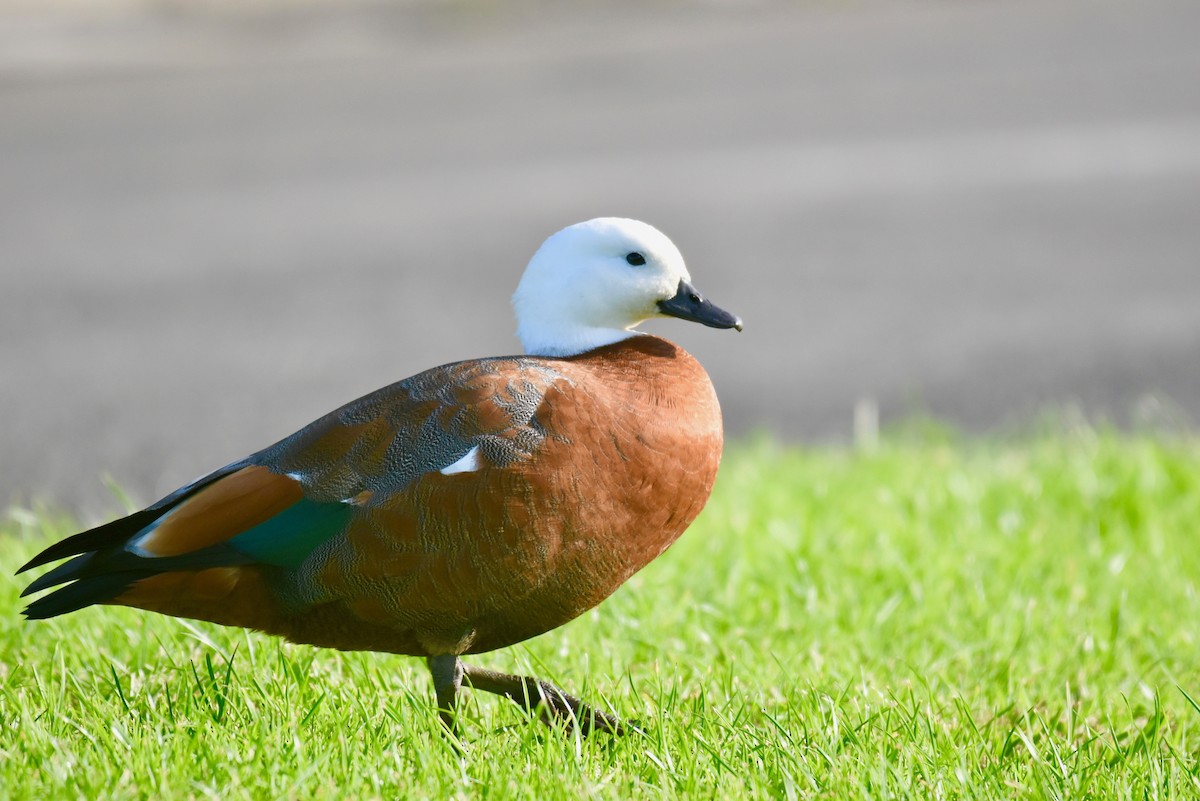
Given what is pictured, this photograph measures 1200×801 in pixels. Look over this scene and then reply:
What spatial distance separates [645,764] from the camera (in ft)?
9.63

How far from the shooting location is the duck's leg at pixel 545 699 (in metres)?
3.08

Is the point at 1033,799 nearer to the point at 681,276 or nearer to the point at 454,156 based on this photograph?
the point at 681,276

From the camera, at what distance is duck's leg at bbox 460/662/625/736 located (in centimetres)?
308

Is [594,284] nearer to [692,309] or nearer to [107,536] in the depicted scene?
[692,309]

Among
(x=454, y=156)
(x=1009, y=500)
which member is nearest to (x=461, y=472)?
(x=1009, y=500)

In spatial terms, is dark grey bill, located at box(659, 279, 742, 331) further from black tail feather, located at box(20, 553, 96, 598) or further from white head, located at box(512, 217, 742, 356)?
black tail feather, located at box(20, 553, 96, 598)

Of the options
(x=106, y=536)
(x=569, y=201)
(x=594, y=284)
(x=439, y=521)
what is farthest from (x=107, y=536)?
(x=569, y=201)

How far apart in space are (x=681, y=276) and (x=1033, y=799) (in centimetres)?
139

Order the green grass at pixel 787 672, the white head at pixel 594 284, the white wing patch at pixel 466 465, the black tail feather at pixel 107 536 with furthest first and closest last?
1. the white head at pixel 594 284
2. the black tail feather at pixel 107 536
3. the white wing patch at pixel 466 465
4. the green grass at pixel 787 672

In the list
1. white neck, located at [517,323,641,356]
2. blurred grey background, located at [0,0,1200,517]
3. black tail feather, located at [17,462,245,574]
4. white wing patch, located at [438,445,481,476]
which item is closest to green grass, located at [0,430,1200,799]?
black tail feather, located at [17,462,245,574]

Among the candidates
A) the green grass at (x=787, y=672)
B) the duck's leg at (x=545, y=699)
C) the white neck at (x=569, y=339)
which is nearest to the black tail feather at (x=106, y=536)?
the green grass at (x=787, y=672)

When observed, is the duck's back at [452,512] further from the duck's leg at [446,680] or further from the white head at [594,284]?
the white head at [594,284]

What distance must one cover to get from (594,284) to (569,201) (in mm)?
5792

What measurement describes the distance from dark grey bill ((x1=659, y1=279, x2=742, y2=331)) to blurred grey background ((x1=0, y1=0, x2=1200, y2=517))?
9.12 ft
